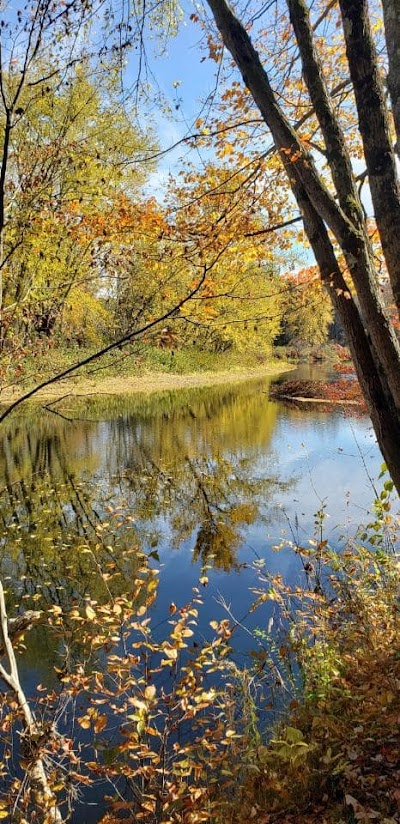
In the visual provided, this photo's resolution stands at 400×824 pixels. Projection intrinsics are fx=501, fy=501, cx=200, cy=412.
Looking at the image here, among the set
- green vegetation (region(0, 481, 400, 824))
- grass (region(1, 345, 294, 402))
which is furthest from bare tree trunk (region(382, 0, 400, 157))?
grass (region(1, 345, 294, 402))

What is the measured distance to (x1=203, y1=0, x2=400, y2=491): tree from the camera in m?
3.05

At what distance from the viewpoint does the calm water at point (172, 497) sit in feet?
21.7

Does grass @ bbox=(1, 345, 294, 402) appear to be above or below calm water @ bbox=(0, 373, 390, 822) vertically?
above

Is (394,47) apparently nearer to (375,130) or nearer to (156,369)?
(375,130)

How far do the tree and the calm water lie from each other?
2041mm

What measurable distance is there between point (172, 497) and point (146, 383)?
19180 mm

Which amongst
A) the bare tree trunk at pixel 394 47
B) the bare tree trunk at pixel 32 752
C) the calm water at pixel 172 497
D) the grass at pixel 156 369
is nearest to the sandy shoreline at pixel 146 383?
the grass at pixel 156 369

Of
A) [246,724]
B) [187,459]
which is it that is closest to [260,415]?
[187,459]

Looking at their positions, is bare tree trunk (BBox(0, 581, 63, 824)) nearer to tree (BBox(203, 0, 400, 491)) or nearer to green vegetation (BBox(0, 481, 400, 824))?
green vegetation (BBox(0, 481, 400, 824))

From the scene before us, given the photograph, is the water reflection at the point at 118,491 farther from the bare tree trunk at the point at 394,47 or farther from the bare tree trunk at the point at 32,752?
the bare tree trunk at the point at 394,47

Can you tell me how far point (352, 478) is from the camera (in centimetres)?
1102

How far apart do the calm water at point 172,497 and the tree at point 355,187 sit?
80.3 inches

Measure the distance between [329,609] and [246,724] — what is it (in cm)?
157

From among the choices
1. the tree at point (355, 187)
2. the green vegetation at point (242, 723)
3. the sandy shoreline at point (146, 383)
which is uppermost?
the tree at point (355, 187)
